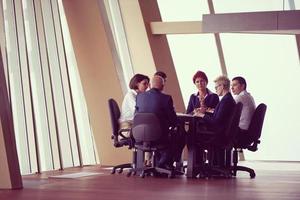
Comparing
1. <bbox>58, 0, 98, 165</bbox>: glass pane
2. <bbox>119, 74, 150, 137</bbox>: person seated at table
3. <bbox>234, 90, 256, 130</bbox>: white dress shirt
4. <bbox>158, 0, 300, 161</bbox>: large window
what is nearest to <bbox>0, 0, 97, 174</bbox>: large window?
<bbox>58, 0, 98, 165</bbox>: glass pane

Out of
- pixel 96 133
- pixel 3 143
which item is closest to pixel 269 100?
pixel 96 133

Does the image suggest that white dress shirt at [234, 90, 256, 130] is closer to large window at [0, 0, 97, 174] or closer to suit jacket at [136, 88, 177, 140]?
suit jacket at [136, 88, 177, 140]

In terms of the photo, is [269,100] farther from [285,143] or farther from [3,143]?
[3,143]

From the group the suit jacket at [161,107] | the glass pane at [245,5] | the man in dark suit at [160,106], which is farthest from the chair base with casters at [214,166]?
the glass pane at [245,5]

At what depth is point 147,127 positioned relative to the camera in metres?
7.37

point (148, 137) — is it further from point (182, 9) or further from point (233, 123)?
point (182, 9)

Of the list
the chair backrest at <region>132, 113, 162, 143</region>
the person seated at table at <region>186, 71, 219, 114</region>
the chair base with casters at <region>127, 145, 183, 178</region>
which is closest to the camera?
the chair backrest at <region>132, 113, 162, 143</region>

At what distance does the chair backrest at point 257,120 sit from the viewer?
7871 millimetres

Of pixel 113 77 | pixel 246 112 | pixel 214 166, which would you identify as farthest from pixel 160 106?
pixel 113 77

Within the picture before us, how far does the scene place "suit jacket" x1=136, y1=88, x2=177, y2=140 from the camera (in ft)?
24.2

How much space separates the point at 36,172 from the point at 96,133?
6.54 feet

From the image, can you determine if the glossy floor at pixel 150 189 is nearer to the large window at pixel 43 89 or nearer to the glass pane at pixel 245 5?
the large window at pixel 43 89

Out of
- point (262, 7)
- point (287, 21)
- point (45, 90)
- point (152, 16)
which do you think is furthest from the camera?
point (262, 7)

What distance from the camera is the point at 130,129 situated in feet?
26.1
